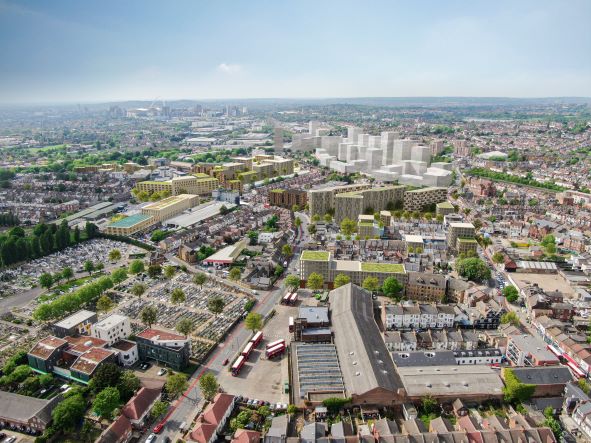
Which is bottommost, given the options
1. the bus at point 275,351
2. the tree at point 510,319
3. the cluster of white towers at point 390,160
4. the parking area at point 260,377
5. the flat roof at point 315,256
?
Answer: the parking area at point 260,377

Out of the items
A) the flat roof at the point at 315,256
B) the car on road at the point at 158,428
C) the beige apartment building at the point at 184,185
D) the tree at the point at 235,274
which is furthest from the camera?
the beige apartment building at the point at 184,185

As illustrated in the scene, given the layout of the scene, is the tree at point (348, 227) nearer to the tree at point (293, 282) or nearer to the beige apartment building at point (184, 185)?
the tree at point (293, 282)

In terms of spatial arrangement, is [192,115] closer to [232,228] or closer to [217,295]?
[232,228]

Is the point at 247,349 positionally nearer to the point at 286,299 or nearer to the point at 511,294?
the point at 286,299

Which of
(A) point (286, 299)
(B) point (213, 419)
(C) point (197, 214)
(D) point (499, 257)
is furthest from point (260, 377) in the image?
(C) point (197, 214)

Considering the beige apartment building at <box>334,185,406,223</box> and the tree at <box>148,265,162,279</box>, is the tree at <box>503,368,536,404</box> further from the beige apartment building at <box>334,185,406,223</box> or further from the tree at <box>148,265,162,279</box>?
the beige apartment building at <box>334,185,406,223</box>

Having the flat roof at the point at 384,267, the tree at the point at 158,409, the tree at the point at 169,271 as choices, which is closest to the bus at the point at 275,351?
the tree at the point at 158,409
